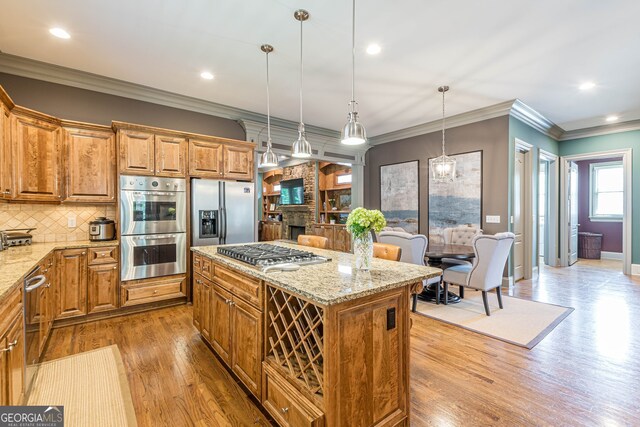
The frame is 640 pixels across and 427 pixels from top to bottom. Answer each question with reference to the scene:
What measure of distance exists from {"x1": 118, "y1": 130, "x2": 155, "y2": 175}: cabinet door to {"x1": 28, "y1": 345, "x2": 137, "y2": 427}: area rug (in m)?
2.11

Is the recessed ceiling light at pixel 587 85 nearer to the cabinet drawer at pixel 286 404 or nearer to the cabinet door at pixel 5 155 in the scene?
the cabinet drawer at pixel 286 404

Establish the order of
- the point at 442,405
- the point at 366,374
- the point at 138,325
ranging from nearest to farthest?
the point at 366,374
the point at 442,405
the point at 138,325

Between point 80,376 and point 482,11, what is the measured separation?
445 centimetres

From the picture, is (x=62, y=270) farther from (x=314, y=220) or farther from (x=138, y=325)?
(x=314, y=220)

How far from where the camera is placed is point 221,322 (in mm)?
2314

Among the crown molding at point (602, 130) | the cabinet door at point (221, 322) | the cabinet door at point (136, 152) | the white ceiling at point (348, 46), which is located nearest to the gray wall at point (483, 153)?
the white ceiling at point (348, 46)

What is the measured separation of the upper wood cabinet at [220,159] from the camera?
407 cm

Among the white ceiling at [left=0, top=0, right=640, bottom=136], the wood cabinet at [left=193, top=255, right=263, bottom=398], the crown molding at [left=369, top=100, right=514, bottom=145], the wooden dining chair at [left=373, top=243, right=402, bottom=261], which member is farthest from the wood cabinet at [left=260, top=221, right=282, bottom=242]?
the wooden dining chair at [left=373, top=243, right=402, bottom=261]

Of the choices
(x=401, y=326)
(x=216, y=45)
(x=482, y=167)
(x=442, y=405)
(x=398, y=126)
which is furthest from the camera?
(x=398, y=126)

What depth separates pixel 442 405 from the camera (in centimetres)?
196

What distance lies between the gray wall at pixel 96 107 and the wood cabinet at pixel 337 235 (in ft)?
12.1

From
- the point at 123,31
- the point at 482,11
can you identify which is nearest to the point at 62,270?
the point at 123,31

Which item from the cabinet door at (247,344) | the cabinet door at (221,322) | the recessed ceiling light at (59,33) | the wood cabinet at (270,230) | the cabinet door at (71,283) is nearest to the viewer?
the cabinet door at (247,344)

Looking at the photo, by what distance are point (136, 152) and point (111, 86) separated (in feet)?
3.18
